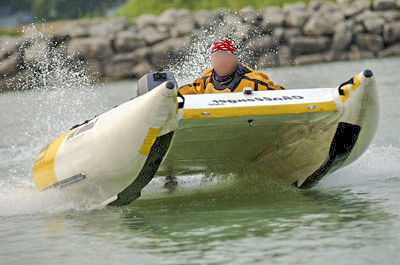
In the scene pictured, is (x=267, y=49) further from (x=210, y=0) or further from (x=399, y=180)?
(x=399, y=180)

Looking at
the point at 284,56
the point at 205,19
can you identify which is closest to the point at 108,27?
the point at 205,19

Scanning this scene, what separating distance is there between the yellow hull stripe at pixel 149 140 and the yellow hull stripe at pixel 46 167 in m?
1.05

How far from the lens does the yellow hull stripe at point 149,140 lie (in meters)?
5.03

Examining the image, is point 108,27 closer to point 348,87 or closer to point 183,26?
point 183,26

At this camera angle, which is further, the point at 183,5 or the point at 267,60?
the point at 183,5

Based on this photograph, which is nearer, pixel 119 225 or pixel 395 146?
pixel 119 225

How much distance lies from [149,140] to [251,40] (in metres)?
18.1

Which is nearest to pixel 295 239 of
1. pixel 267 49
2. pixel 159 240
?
pixel 159 240

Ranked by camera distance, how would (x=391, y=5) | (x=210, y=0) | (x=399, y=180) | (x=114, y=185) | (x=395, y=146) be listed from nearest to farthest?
(x=114, y=185), (x=399, y=180), (x=395, y=146), (x=391, y=5), (x=210, y=0)

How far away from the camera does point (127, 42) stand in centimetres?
2483

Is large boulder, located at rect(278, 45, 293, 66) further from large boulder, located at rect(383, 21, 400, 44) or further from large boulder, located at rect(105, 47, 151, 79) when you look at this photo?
large boulder, located at rect(105, 47, 151, 79)

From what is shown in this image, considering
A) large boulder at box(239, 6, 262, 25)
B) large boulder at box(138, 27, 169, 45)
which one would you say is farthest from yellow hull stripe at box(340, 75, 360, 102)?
large boulder at box(138, 27, 169, 45)

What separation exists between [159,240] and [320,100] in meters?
1.56

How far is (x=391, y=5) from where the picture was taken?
83.5 ft
